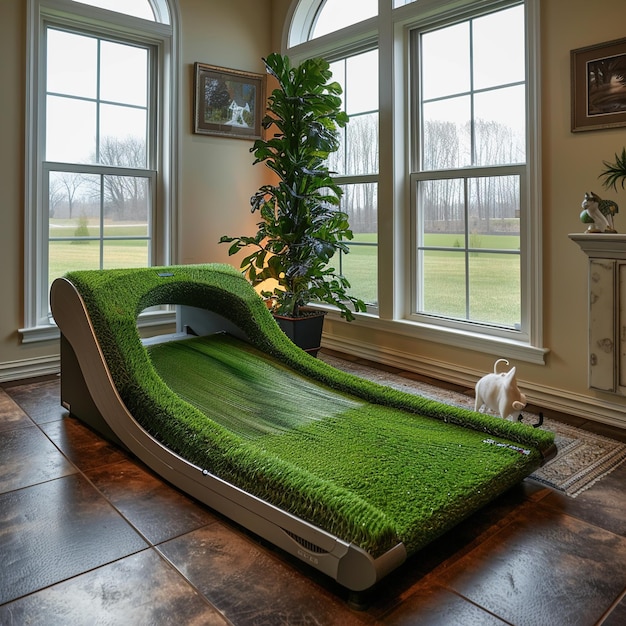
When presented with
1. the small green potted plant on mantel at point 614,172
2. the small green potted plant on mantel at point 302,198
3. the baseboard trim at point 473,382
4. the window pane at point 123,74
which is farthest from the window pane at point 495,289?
the window pane at point 123,74

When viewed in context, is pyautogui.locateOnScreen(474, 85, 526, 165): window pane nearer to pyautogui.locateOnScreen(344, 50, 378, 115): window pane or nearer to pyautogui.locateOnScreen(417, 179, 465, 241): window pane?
pyautogui.locateOnScreen(417, 179, 465, 241): window pane

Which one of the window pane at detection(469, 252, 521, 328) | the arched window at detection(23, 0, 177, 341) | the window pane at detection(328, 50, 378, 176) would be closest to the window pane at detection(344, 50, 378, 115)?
the window pane at detection(328, 50, 378, 176)

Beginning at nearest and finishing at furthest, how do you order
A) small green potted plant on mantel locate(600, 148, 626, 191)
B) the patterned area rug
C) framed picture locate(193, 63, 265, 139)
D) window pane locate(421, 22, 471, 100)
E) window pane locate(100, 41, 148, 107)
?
the patterned area rug
small green potted plant on mantel locate(600, 148, 626, 191)
window pane locate(421, 22, 471, 100)
window pane locate(100, 41, 148, 107)
framed picture locate(193, 63, 265, 139)

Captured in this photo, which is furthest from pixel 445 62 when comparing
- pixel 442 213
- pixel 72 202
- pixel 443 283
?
pixel 72 202

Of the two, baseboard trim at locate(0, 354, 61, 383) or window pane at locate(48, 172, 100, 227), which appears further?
window pane at locate(48, 172, 100, 227)

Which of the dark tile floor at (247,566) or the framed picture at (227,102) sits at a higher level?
the framed picture at (227,102)

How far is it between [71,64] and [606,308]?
376cm

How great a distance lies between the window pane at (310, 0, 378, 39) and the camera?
13.8 ft

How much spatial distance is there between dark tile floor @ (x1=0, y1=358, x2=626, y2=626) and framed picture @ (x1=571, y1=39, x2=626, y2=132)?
1.78 metres

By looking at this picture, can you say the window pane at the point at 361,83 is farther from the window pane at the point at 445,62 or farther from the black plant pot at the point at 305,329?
the black plant pot at the point at 305,329

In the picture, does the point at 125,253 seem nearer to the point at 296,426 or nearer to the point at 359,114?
the point at 359,114

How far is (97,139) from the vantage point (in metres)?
4.05

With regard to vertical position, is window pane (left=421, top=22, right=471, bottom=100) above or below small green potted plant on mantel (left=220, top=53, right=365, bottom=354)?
above

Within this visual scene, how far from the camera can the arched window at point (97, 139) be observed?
378cm
